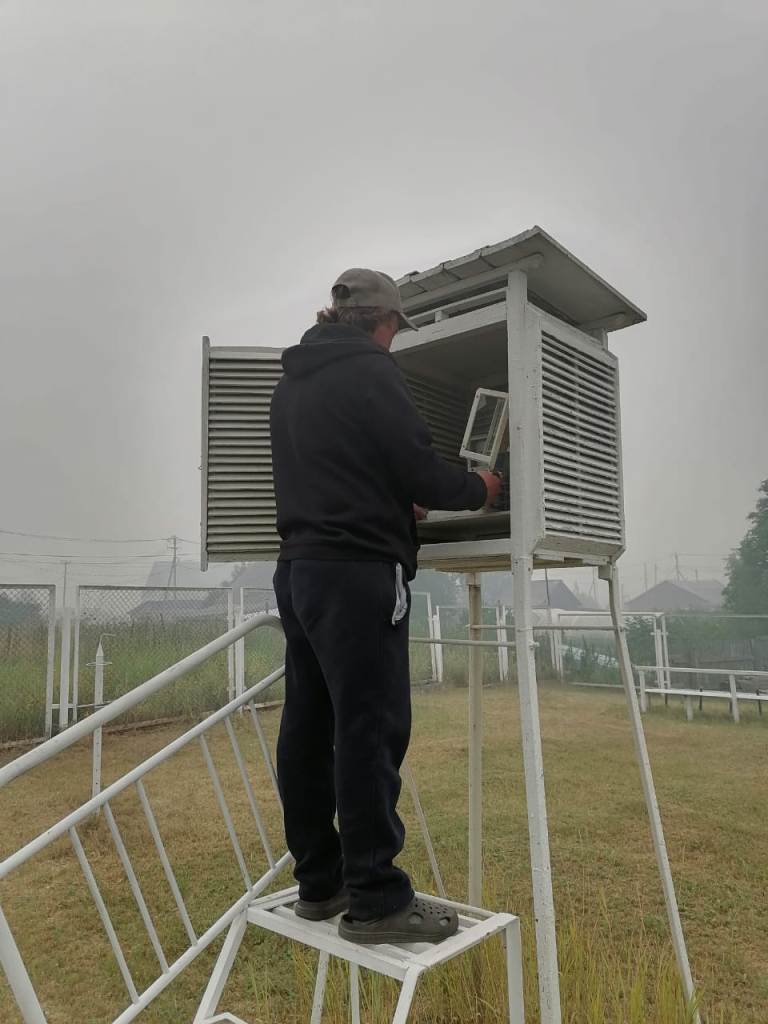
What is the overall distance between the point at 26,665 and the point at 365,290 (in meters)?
5.81

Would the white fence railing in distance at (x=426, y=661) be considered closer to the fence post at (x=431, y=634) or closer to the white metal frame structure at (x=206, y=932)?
the fence post at (x=431, y=634)

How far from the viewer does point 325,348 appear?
142cm

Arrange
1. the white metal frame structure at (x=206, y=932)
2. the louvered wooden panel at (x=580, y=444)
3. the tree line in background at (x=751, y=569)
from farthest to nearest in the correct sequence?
the tree line in background at (x=751, y=569)
the louvered wooden panel at (x=580, y=444)
the white metal frame structure at (x=206, y=932)

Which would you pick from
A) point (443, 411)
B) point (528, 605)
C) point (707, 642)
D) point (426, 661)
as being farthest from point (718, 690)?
point (528, 605)

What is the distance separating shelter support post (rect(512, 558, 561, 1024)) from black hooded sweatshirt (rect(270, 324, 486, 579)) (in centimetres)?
36

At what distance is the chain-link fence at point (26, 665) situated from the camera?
235 inches

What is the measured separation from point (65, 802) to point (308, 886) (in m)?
3.68

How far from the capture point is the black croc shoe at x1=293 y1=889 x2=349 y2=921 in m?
1.41

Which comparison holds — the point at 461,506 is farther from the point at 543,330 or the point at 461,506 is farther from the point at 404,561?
the point at 543,330

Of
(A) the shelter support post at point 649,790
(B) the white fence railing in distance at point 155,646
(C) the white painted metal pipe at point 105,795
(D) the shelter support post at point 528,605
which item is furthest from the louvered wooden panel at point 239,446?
(B) the white fence railing in distance at point 155,646

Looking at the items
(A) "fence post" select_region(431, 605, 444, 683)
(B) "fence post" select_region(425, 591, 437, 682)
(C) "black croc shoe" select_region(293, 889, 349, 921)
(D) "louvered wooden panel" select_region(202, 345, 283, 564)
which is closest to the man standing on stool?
(C) "black croc shoe" select_region(293, 889, 349, 921)

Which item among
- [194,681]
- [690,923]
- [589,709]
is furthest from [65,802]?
[589,709]

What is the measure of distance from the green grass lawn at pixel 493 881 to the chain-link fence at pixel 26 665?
0.65 meters

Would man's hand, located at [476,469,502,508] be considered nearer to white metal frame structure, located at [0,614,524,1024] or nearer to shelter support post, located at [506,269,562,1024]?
shelter support post, located at [506,269,562,1024]
